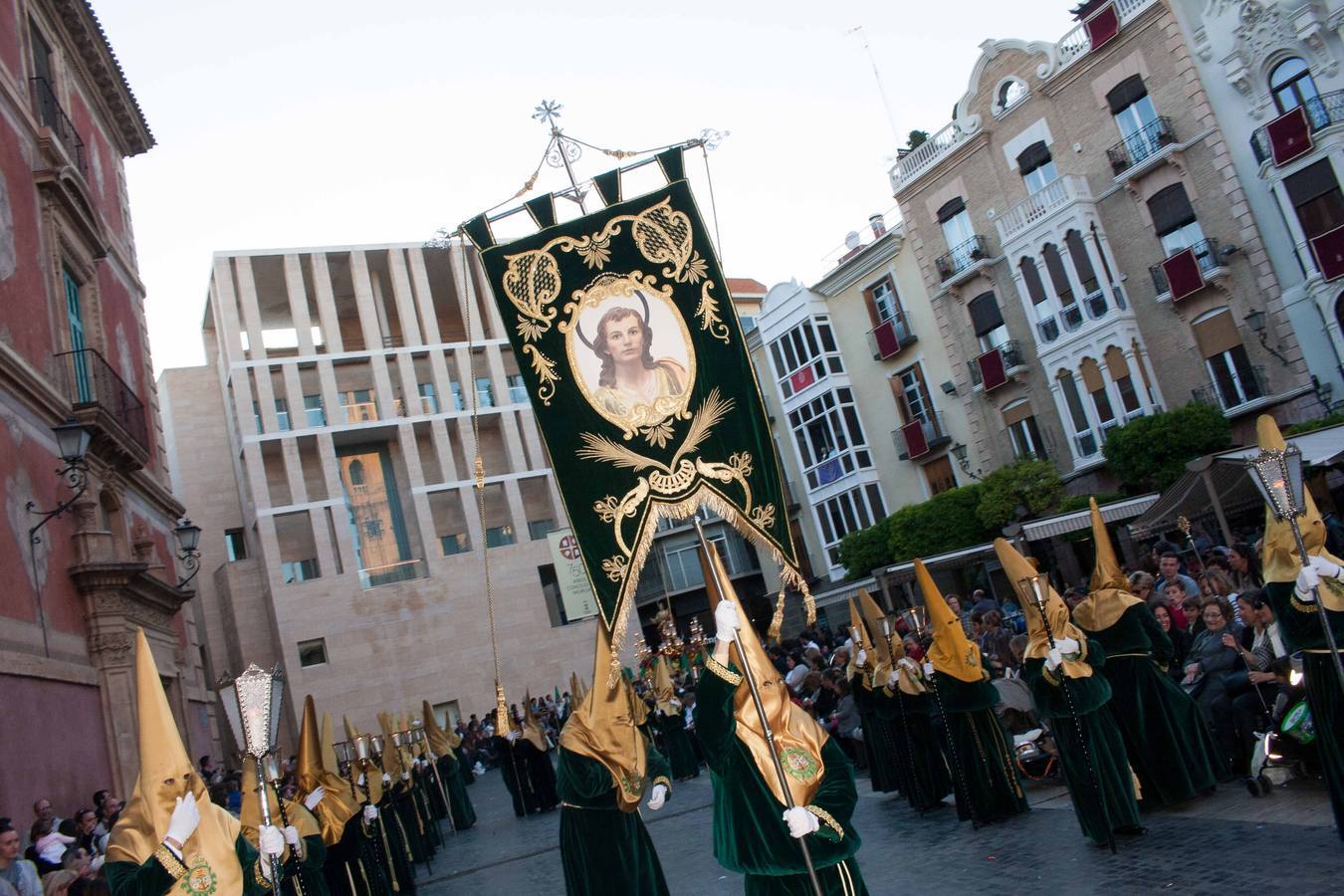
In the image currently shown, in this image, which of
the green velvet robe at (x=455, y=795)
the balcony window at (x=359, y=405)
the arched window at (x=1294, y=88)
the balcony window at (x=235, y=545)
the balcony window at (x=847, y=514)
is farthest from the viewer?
the balcony window at (x=235, y=545)

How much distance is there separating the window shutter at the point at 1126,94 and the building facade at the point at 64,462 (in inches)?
889

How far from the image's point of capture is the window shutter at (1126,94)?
1088 inches

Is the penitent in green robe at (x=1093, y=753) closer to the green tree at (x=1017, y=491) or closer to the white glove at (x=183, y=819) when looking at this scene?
the white glove at (x=183, y=819)

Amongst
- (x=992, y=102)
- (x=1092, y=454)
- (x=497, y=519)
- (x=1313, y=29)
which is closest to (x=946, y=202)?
(x=992, y=102)

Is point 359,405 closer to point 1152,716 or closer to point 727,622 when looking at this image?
point 1152,716

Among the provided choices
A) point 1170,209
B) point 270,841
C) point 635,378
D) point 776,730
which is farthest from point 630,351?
point 1170,209

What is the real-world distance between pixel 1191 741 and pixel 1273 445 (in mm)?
3126

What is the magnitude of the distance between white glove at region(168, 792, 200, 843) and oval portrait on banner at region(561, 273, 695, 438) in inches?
144

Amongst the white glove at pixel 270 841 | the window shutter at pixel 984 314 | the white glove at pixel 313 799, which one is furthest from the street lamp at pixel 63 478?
the window shutter at pixel 984 314

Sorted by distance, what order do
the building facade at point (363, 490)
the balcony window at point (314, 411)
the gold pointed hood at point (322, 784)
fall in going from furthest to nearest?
the balcony window at point (314, 411) < the building facade at point (363, 490) < the gold pointed hood at point (322, 784)

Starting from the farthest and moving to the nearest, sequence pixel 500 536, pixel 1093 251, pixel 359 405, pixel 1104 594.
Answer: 1. pixel 500 536
2. pixel 359 405
3. pixel 1093 251
4. pixel 1104 594

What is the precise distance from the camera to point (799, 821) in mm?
5820

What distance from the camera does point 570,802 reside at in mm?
9078

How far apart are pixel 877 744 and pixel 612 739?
5.84 metres
